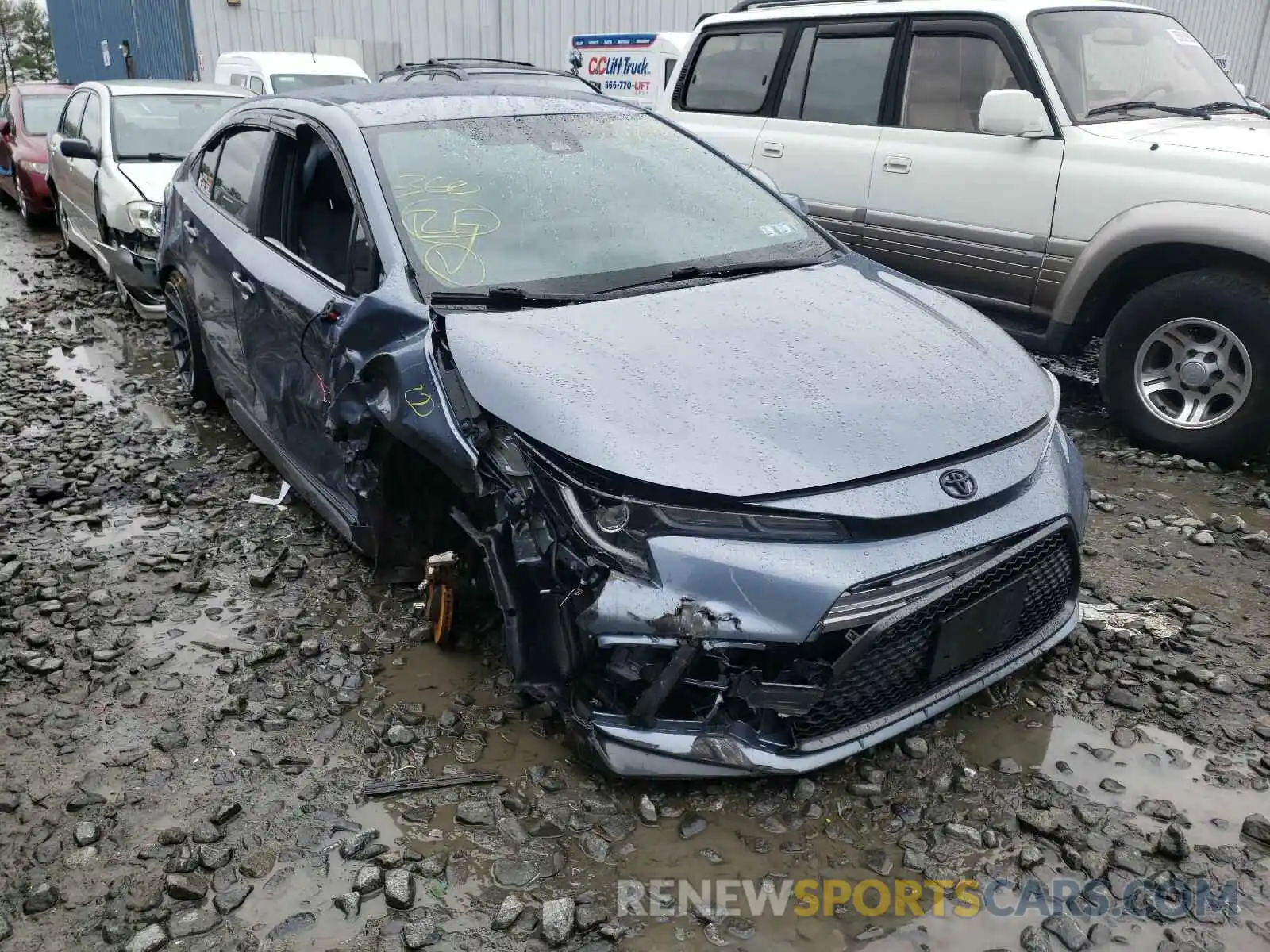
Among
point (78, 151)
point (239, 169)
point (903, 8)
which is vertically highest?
point (903, 8)

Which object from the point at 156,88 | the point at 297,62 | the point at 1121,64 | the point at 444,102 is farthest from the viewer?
the point at 297,62

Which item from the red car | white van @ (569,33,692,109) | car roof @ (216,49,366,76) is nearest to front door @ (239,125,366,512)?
white van @ (569,33,692,109)

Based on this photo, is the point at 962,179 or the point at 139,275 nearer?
the point at 962,179

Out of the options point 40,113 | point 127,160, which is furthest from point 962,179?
point 40,113

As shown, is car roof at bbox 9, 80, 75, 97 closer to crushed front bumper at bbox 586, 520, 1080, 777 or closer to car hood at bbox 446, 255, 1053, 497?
car hood at bbox 446, 255, 1053, 497

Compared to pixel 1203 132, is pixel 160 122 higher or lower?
lower

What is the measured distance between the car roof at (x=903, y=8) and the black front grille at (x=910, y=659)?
Result: 12.0 ft

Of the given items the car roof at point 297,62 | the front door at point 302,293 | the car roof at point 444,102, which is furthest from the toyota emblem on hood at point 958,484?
the car roof at point 297,62

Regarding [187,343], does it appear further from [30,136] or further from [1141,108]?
[30,136]

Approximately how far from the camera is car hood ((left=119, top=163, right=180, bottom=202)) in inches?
272

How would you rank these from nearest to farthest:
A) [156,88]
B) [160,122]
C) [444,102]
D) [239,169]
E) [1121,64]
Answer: [444,102], [239,169], [1121,64], [160,122], [156,88]

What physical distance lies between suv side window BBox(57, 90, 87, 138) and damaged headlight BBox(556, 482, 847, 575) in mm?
8000

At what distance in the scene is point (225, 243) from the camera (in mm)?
4324

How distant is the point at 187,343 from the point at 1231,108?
5481mm
